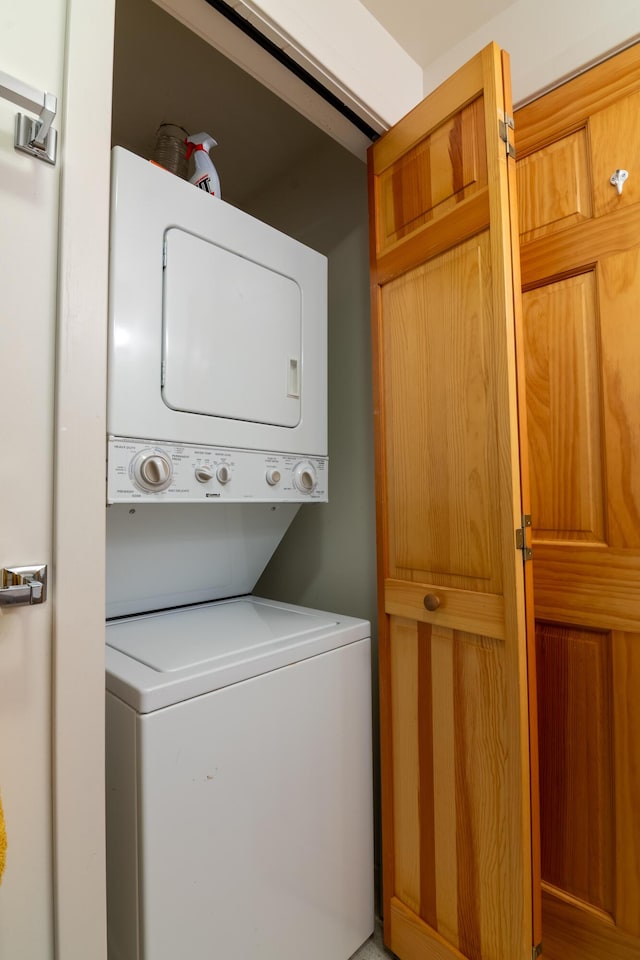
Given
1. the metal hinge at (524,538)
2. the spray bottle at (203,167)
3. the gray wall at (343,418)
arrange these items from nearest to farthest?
the metal hinge at (524,538) → the spray bottle at (203,167) → the gray wall at (343,418)

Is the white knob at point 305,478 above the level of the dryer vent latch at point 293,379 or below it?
below

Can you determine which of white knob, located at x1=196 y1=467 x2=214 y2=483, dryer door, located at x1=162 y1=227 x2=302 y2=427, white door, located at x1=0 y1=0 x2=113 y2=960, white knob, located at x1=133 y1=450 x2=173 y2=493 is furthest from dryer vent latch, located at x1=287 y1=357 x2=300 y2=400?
white door, located at x1=0 y1=0 x2=113 y2=960

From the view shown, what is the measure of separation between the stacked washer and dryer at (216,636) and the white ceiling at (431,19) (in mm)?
746

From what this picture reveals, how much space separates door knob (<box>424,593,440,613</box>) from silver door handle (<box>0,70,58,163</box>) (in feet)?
4.48

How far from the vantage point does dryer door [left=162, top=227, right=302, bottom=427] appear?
133 centimetres

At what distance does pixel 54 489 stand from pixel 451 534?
A: 1.02 m

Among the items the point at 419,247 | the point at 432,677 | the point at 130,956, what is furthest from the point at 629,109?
the point at 130,956

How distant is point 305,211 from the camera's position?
232 cm

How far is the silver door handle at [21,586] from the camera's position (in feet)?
2.80

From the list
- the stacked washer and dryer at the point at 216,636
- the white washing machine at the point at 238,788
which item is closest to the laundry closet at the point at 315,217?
Answer: the stacked washer and dryer at the point at 216,636

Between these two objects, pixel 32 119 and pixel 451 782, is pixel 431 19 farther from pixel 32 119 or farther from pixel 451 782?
pixel 451 782

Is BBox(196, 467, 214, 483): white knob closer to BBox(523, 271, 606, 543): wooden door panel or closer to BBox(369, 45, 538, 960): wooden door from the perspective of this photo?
BBox(369, 45, 538, 960): wooden door

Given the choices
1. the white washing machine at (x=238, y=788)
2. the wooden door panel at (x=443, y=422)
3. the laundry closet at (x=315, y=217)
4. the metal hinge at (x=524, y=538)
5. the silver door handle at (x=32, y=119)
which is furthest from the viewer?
the laundry closet at (x=315, y=217)

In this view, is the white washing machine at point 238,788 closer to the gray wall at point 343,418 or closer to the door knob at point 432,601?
the door knob at point 432,601
